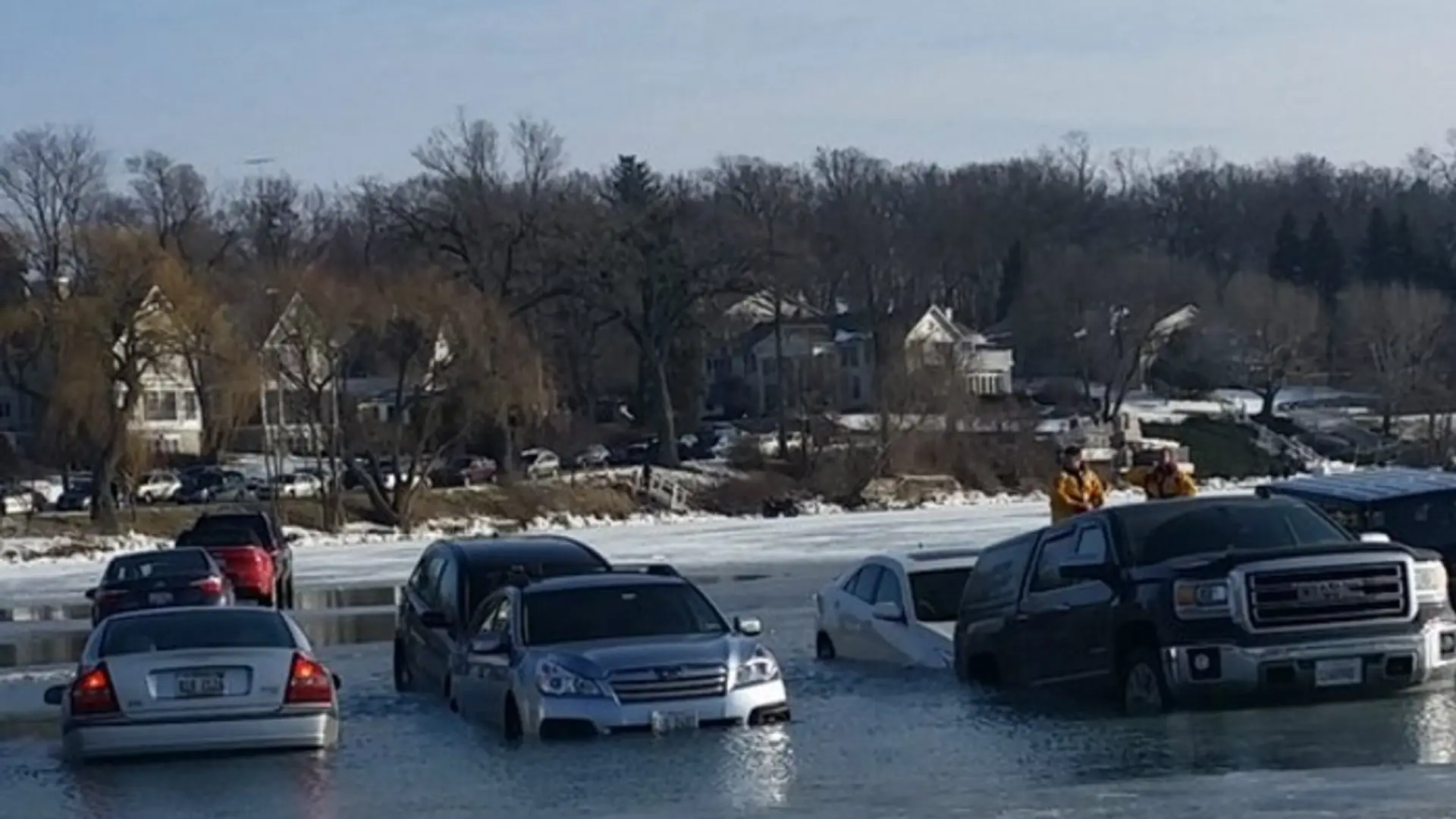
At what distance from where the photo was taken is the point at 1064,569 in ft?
58.2

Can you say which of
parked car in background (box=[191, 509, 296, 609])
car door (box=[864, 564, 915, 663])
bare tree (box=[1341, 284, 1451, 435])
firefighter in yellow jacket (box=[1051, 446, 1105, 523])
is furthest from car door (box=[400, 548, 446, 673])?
bare tree (box=[1341, 284, 1451, 435])

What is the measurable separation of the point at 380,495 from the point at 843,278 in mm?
79014

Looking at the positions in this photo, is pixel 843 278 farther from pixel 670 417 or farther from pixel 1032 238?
pixel 670 417

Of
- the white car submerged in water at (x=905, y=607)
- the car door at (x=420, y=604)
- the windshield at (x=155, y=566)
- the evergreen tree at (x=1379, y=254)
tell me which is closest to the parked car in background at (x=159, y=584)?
the windshield at (x=155, y=566)

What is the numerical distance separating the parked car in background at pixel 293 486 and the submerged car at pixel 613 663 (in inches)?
2327

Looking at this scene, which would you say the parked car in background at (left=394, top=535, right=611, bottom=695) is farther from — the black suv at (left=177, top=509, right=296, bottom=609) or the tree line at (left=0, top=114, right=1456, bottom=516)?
the tree line at (left=0, top=114, right=1456, bottom=516)

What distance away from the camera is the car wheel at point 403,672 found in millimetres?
23188

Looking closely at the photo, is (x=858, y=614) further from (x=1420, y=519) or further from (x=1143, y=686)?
(x=1143, y=686)

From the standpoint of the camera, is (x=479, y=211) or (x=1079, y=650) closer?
(x=1079, y=650)

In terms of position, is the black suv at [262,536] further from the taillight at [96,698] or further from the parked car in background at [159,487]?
the parked car in background at [159,487]

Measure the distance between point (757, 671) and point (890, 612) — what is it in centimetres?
531

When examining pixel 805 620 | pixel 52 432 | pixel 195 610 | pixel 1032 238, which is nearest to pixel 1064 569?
pixel 195 610

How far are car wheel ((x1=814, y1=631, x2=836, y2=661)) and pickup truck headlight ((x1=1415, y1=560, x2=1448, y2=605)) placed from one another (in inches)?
323

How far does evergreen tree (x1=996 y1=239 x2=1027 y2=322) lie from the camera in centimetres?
15238
